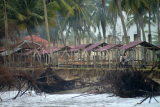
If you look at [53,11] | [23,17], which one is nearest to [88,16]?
[53,11]

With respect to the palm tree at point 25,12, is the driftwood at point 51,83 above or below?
below

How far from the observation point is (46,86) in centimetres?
1639

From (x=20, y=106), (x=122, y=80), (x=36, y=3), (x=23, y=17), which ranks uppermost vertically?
(x=36, y=3)

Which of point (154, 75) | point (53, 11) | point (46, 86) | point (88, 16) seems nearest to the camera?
point (46, 86)

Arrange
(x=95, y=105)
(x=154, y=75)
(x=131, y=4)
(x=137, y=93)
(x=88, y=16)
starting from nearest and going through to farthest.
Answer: (x=95, y=105)
(x=137, y=93)
(x=154, y=75)
(x=131, y=4)
(x=88, y=16)

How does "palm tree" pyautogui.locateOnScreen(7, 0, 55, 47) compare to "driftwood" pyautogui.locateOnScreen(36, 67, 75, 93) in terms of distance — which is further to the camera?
"palm tree" pyautogui.locateOnScreen(7, 0, 55, 47)

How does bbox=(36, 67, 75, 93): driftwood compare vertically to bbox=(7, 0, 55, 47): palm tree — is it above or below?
below

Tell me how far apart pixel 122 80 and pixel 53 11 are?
21122mm

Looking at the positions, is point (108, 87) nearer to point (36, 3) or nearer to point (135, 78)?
point (135, 78)

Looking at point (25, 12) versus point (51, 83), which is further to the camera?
point (25, 12)

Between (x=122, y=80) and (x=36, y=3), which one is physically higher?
(x=36, y=3)

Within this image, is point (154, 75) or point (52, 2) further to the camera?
point (52, 2)

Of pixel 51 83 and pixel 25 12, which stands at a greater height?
pixel 25 12

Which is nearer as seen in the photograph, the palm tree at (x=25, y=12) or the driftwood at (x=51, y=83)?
the driftwood at (x=51, y=83)
